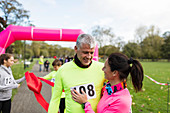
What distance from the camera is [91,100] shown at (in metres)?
1.65

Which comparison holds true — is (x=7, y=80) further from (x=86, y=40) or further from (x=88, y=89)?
(x=86, y=40)

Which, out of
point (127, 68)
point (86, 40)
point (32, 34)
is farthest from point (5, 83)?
point (32, 34)

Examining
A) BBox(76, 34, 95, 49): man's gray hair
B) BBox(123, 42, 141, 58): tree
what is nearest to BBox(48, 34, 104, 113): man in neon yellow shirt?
BBox(76, 34, 95, 49): man's gray hair

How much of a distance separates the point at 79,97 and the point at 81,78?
0.83 ft

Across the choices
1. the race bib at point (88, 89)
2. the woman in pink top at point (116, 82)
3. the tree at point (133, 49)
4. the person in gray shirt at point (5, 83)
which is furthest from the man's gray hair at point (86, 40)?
the tree at point (133, 49)

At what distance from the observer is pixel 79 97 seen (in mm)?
1519

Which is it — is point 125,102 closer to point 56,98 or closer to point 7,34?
point 56,98

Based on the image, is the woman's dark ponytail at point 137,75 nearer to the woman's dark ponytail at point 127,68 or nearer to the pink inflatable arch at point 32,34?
the woman's dark ponytail at point 127,68

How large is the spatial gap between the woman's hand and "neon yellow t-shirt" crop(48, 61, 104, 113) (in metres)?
0.08

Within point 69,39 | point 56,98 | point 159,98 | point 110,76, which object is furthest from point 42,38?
point 159,98

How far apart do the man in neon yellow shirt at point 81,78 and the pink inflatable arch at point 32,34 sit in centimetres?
397

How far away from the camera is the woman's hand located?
1.49 meters

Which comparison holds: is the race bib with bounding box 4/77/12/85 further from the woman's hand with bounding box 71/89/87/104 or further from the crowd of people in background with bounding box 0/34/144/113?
the woman's hand with bounding box 71/89/87/104

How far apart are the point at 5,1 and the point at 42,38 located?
8398 mm
